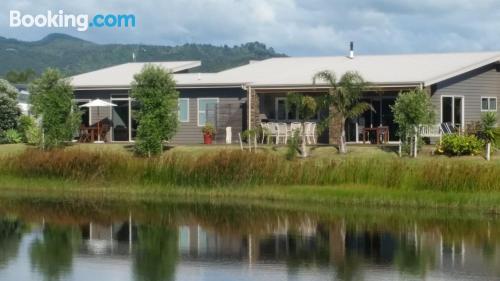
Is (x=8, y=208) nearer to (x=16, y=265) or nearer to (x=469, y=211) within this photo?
(x=16, y=265)

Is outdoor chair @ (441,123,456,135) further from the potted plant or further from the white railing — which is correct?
the potted plant

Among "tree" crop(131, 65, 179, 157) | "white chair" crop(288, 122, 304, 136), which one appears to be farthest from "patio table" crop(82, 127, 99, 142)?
"white chair" crop(288, 122, 304, 136)

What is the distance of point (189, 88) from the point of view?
43812mm

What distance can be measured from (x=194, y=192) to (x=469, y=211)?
783 cm

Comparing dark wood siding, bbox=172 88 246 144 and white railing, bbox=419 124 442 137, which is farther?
dark wood siding, bbox=172 88 246 144

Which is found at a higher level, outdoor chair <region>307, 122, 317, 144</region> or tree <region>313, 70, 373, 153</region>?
tree <region>313, 70, 373, 153</region>

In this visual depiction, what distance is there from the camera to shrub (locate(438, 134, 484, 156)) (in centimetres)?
3525

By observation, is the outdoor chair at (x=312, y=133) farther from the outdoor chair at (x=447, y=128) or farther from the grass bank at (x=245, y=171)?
the grass bank at (x=245, y=171)

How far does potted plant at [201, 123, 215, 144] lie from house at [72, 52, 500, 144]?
71 centimetres

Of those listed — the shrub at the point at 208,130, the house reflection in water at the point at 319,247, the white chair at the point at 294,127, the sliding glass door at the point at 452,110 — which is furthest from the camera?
the shrub at the point at 208,130

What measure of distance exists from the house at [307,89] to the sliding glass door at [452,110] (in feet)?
0.12

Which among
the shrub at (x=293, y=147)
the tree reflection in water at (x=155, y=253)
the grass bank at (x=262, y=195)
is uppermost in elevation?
the shrub at (x=293, y=147)

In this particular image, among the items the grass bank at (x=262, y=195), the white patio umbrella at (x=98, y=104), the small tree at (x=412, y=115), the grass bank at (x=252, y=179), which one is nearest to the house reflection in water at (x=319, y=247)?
the grass bank at (x=262, y=195)

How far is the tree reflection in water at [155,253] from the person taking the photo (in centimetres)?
1820
